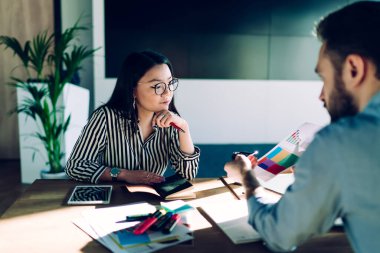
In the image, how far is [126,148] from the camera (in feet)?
5.38

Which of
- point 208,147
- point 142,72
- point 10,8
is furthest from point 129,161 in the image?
point 10,8

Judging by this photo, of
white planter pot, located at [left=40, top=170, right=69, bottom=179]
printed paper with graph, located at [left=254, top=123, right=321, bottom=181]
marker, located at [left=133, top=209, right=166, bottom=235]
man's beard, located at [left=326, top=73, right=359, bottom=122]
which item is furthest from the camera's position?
white planter pot, located at [left=40, top=170, right=69, bottom=179]

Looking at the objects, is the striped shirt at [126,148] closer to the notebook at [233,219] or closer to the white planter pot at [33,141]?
Result: the notebook at [233,219]

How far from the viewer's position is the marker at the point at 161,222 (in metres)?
0.90

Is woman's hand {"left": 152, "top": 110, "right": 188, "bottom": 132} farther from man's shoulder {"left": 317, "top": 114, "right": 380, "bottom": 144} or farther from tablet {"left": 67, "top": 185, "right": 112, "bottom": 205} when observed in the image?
man's shoulder {"left": 317, "top": 114, "right": 380, "bottom": 144}

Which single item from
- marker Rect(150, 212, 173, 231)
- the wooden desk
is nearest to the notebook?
the wooden desk

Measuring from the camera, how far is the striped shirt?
61.5 inches

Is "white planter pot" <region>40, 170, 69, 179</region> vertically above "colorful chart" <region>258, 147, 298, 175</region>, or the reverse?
"colorful chart" <region>258, 147, 298, 175</region>

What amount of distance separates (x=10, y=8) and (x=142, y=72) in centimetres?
340

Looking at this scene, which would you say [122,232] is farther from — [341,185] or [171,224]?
[341,185]

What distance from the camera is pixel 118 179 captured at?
55.1 inches

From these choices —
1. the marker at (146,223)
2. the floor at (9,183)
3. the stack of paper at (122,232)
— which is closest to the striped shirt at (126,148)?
the stack of paper at (122,232)

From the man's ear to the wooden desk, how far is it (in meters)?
0.40

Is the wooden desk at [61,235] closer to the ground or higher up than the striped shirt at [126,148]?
closer to the ground
